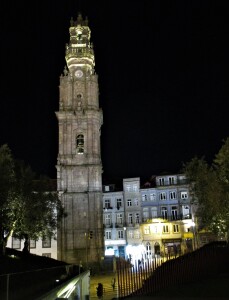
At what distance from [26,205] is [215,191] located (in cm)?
1889

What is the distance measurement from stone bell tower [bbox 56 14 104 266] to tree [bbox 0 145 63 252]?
43.3 ft

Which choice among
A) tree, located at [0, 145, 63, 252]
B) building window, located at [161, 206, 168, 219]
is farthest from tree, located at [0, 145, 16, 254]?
building window, located at [161, 206, 168, 219]

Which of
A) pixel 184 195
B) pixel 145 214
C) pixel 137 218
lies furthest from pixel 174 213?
pixel 137 218

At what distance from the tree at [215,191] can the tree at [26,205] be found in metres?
16.8

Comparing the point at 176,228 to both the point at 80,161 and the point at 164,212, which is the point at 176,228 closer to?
the point at 164,212

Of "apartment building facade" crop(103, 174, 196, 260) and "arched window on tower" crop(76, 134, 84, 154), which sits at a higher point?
"arched window on tower" crop(76, 134, 84, 154)

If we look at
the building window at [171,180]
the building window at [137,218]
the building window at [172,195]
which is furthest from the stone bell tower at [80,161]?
the building window at [171,180]

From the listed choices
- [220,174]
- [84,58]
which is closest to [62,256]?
[220,174]

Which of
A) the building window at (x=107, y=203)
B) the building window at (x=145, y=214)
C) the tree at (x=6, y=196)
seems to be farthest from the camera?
the building window at (x=107, y=203)

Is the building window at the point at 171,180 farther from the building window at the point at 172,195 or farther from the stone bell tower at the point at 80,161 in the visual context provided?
the stone bell tower at the point at 80,161

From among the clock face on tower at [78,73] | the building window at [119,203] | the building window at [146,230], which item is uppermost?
the clock face on tower at [78,73]

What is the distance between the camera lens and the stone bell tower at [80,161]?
55156 mm

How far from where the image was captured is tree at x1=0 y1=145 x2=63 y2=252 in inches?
1422

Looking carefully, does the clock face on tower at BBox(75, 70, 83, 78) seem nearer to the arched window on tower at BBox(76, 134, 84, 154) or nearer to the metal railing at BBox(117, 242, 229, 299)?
the arched window on tower at BBox(76, 134, 84, 154)
